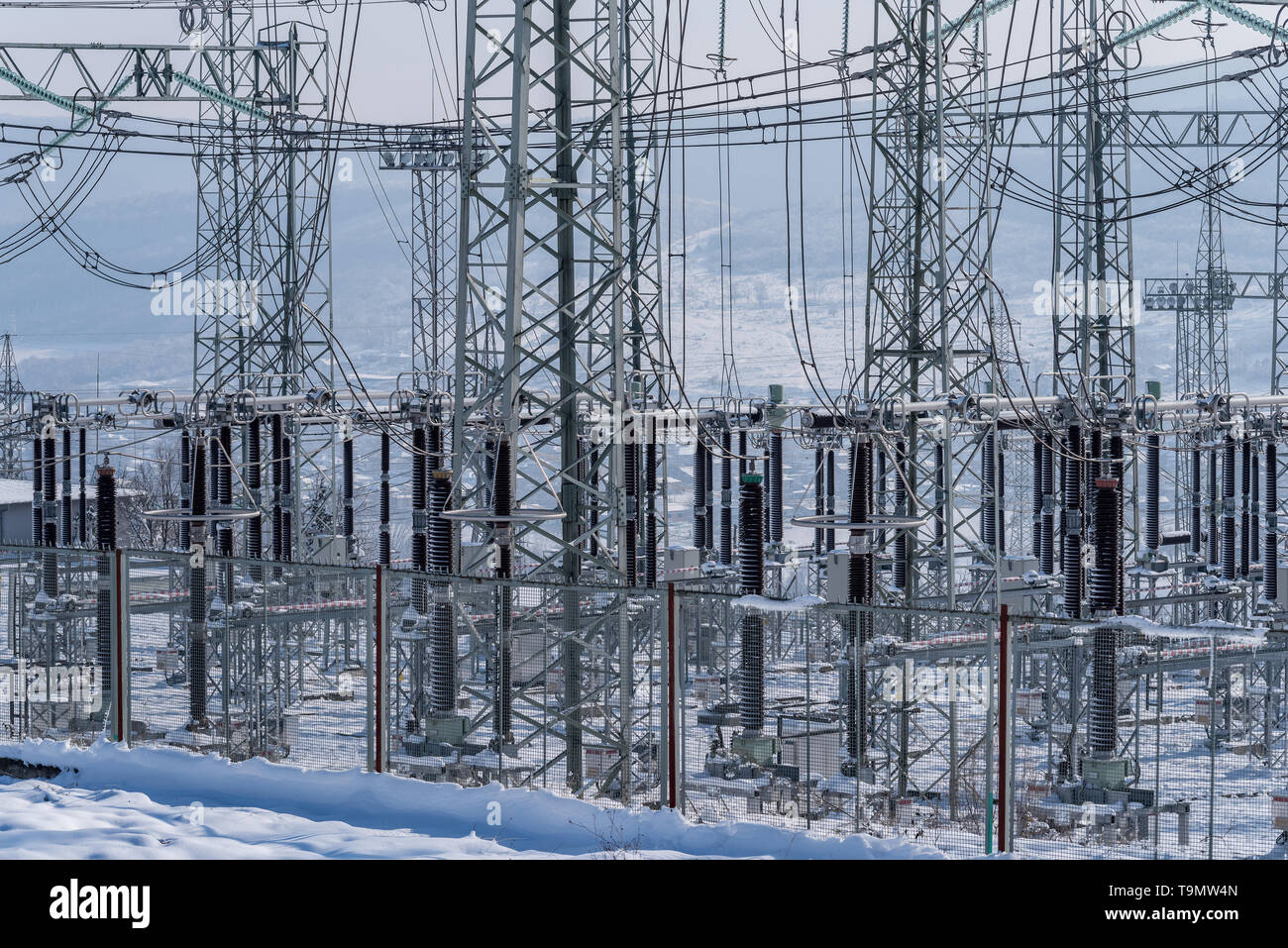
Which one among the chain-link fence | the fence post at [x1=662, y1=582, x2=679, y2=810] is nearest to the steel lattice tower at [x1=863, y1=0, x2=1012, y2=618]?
the chain-link fence

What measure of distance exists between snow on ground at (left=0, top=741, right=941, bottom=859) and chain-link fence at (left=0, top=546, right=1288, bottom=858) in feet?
1.59

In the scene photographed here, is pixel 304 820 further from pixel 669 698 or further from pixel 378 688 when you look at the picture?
pixel 669 698

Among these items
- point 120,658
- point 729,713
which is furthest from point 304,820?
point 729,713

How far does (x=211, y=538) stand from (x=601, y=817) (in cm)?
1956

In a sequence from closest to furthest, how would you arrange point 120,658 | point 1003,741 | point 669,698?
point 1003,741 → point 669,698 → point 120,658

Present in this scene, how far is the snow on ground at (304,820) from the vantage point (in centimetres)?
968

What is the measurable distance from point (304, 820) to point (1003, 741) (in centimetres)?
440

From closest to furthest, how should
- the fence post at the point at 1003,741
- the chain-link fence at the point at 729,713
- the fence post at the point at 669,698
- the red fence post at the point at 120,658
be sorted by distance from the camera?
the fence post at the point at 1003,741 → the fence post at the point at 669,698 → the chain-link fence at the point at 729,713 → the red fence post at the point at 120,658

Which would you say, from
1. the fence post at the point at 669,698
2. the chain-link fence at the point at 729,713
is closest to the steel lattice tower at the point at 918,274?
the chain-link fence at the point at 729,713

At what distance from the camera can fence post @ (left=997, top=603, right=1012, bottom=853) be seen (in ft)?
32.2

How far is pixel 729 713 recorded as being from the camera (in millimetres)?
19234

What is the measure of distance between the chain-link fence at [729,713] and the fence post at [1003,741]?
0.05 feet

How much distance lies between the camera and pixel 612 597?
609 inches

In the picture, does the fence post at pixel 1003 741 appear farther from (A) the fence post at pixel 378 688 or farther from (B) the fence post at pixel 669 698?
(A) the fence post at pixel 378 688
